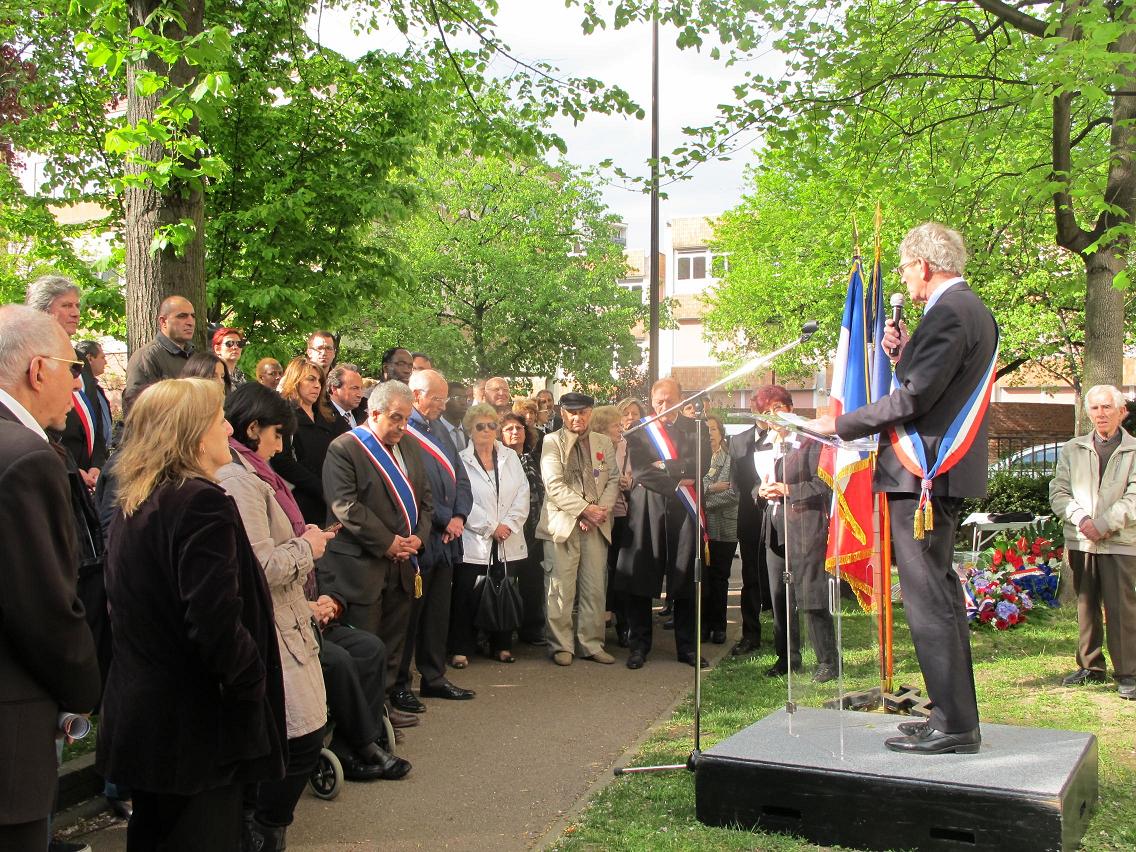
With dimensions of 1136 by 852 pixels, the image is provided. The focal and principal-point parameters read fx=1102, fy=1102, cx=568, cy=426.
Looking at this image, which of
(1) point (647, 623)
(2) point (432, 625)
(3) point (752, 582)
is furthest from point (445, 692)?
(3) point (752, 582)

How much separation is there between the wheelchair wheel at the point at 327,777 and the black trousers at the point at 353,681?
0.64ft

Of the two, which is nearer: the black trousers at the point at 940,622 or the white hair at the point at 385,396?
the black trousers at the point at 940,622

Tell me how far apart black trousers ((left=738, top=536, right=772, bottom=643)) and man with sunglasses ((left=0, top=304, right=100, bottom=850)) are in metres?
7.37

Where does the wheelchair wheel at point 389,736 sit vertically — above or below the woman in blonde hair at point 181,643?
below

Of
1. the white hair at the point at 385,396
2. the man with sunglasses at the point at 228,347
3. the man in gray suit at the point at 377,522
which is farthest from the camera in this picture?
the man with sunglasses at the point at 228,347

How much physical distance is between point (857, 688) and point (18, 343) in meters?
4.64

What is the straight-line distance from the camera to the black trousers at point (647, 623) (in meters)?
9.23

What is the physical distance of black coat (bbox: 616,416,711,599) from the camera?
29.9ft

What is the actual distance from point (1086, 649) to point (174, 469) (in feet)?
23.4

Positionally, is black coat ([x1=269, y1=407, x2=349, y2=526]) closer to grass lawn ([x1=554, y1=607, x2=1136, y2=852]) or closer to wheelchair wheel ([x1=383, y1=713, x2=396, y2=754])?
wheelchair wheel ([x1=383, y1=713, x2=396, y2=754])

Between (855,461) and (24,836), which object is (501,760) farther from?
(24,836)

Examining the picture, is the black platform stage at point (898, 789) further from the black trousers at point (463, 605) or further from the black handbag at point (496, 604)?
the black trousers at point (463, 605)

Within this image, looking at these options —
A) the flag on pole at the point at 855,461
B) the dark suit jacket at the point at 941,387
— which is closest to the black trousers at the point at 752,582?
the flag on pole at the point at 855,461

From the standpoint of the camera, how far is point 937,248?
16.6ft
